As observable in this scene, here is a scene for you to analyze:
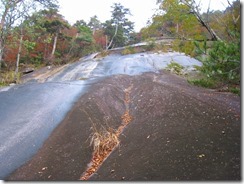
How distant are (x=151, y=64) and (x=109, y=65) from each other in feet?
8.48

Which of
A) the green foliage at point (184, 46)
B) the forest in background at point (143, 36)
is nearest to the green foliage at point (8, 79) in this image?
the forest in background at point (143, 36)

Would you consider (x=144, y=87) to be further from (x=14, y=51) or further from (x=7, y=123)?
(x=14, y=51)

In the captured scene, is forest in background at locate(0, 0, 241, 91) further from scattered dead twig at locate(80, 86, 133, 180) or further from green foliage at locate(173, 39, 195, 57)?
scattered dead twig at locate(80, 86, 133, 180)

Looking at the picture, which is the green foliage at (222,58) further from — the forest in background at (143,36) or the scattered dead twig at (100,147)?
the scattered dead twig at (100,147)

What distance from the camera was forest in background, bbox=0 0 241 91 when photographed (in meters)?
4.65

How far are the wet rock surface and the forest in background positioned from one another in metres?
1.03

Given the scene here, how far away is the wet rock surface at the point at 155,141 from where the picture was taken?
172 inches

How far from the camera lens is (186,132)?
5.54 m

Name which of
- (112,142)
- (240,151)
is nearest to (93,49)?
(112,142)

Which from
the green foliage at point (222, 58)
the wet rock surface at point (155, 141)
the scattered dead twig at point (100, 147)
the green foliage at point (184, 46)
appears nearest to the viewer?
the green foliage at point (222, 58)

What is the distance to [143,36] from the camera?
10078 millimetres

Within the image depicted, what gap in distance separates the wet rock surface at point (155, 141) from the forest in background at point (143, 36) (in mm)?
1029

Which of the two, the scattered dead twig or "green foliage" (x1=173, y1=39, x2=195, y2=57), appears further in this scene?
"green foliage" (x1=173, y1=39, x2=195, y2=57)

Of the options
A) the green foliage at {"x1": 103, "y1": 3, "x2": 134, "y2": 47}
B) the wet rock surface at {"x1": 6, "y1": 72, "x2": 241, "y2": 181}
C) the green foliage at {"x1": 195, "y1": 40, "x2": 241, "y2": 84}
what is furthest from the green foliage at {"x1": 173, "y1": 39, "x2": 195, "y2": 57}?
the green foliage at {"x1": 103, "y1": 3, "x2": 134, "y2": 47}
